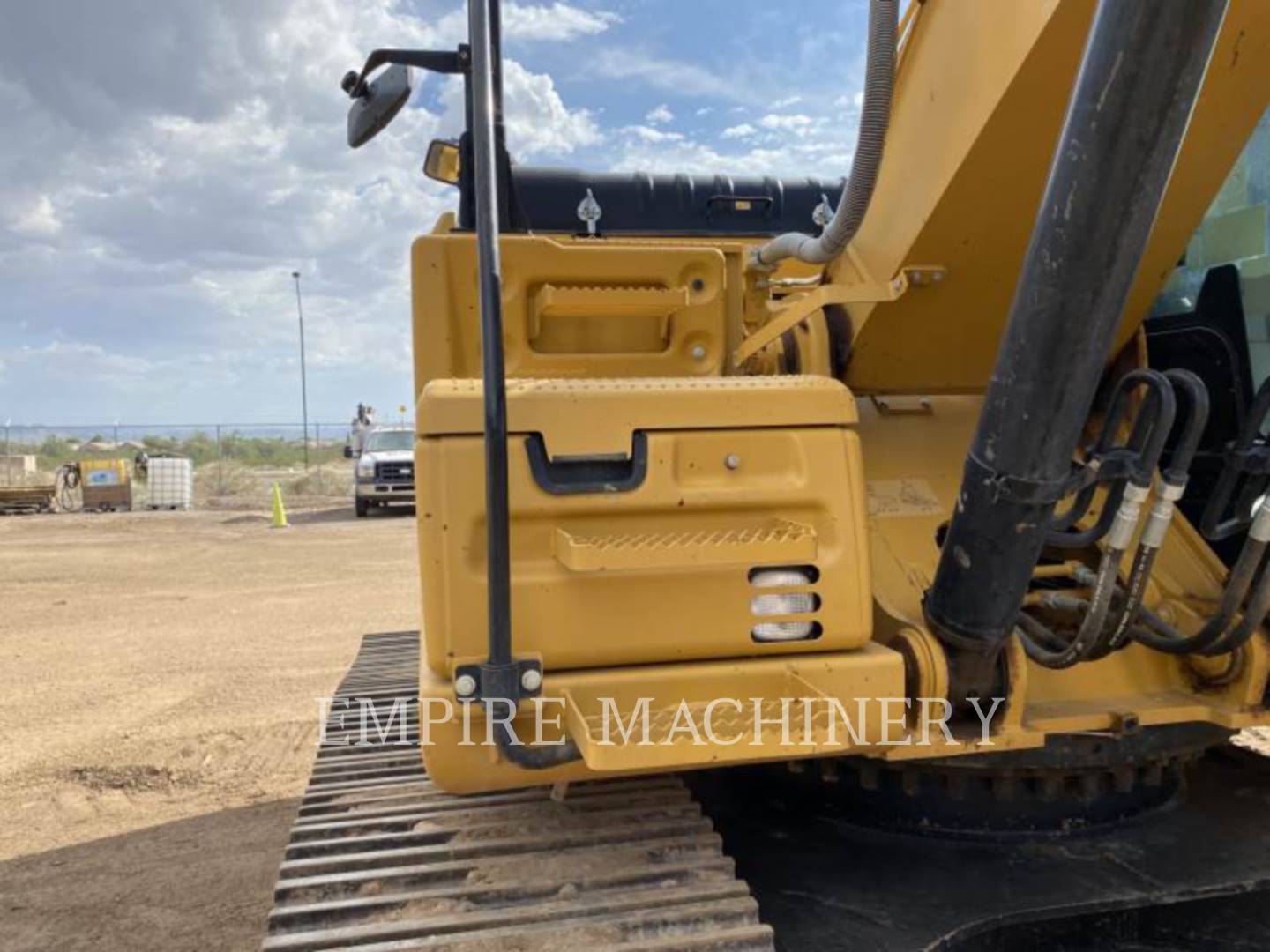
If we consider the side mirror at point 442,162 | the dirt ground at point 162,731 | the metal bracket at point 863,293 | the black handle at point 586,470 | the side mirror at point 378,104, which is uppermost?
the side mirror at point 442,162

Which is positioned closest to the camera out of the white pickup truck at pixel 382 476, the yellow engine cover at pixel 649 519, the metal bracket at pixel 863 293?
the yellow engine cover at pixel 649 519

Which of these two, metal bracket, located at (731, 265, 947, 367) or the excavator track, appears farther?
metal bracket, located at (731, 265, 947, 367)

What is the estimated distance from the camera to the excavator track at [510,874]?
1838 mm

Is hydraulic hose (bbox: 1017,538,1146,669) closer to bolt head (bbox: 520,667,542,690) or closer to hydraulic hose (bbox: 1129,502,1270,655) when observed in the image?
hydraulic hose (bbox: 1129,502,1270,655)

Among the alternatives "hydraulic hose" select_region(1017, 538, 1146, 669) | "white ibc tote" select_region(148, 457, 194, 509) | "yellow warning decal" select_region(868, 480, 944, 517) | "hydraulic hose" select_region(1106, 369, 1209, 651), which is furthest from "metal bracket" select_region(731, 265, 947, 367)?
"white ibc tote" select_region(148, 457, 194, 509)

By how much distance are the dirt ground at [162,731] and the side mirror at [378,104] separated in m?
2.62

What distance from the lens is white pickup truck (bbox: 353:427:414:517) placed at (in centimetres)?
1953

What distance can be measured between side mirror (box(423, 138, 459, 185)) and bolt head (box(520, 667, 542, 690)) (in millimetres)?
2168

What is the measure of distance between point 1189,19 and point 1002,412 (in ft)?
2.22

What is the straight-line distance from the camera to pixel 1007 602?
201 centimetres

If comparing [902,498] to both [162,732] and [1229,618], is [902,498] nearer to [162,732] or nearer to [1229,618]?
[1229,618]

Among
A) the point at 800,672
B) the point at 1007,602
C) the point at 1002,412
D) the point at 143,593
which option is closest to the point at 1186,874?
the point at 1007,602

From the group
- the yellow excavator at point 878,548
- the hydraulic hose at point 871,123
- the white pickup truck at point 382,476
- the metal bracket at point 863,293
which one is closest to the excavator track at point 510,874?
the yellow excavator at point 878,548

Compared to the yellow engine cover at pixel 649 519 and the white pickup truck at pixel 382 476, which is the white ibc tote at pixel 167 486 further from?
the yellow engine cover at pixel 649 519
